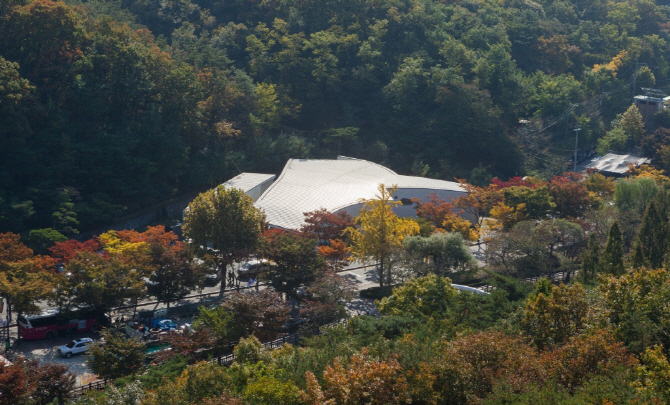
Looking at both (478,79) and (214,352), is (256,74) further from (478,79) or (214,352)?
(214,352)

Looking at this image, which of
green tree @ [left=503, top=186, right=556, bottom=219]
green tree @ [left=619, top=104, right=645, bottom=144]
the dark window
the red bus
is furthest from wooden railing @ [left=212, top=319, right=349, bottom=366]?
green tree @ [left=619, top=104, right=645, bottom=144]

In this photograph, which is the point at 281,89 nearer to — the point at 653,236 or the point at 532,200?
the point at 532,200

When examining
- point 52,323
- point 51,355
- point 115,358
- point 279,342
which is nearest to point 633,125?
point 279,342

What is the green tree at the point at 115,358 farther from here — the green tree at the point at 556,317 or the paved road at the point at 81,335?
the green tree at the point at 556,317

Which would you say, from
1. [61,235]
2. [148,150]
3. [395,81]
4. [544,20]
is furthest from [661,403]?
[544,20]

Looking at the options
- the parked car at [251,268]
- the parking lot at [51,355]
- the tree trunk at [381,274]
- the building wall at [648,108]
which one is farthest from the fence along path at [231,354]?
the building wall at [648,108]
